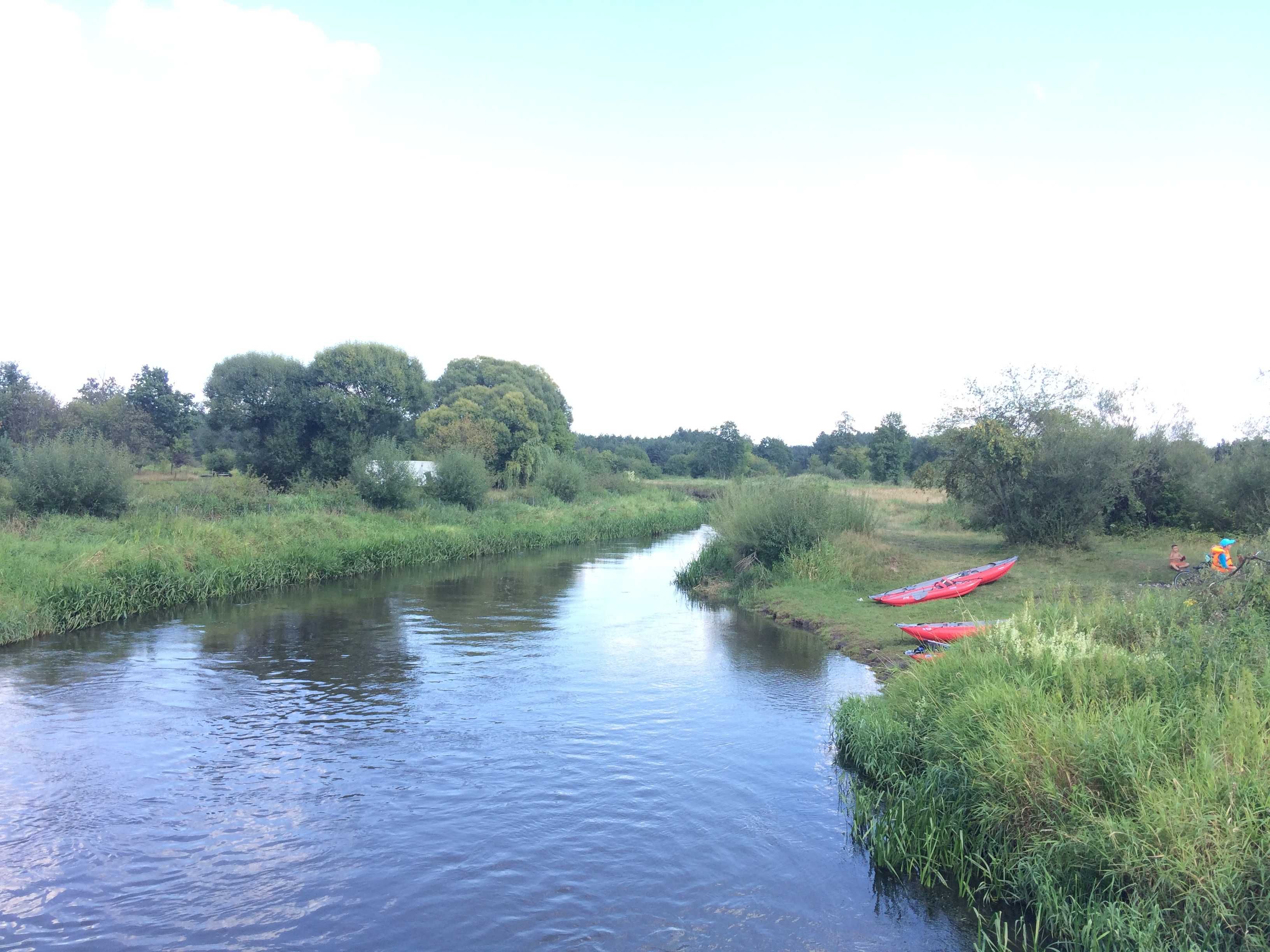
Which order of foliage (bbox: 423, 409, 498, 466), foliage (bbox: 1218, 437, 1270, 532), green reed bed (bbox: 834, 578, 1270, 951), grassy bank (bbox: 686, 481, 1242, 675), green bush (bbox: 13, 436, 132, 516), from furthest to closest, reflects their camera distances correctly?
foliage (bbox: 423, 409, 498, 466), foliage (bbox: 1218, 437, 1270, 532), green bush (bbox: 13, 436, 132, 516), grassy bank (bbox: 686, 481, 1242, 675), green reed bed (bbox: 834, 578, 1270, 951)

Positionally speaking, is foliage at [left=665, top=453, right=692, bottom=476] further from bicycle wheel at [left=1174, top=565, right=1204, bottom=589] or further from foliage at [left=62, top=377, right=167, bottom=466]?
bicycle wheel at [left=1174, top=565, right=1204, bottom=589]

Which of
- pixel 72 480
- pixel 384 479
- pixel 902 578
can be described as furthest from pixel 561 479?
pixel 902 578

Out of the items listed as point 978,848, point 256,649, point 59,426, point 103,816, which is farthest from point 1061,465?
point 59,426

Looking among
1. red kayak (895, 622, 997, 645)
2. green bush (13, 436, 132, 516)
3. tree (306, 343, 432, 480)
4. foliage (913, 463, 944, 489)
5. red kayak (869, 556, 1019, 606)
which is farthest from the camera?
tree (306, 343, 432, 480)

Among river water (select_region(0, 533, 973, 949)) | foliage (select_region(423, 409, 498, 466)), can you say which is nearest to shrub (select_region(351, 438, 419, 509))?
foliage (select_region(423, 409, 498, 466))

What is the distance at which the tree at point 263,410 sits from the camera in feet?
128

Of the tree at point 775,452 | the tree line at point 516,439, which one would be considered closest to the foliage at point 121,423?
the tree line at point 516,439

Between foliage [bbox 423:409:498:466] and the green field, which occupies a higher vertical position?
foliage [bbox 423:409:498:466]

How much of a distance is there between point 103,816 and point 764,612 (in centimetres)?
1540

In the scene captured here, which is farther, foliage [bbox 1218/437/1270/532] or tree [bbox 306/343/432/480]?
tree [bbox 306/343/432/480]

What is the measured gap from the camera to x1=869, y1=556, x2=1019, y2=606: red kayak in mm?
18484

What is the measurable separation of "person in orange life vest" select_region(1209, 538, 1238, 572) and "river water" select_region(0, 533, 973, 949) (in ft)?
21.8

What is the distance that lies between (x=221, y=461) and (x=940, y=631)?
37491 mm

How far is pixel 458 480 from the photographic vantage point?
120 feet
